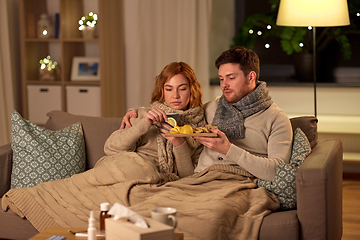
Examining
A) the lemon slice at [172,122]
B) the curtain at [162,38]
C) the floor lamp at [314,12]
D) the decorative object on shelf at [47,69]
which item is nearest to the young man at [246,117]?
the lemon slice at [172,122]

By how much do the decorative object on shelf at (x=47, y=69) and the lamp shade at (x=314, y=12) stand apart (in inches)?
92.2

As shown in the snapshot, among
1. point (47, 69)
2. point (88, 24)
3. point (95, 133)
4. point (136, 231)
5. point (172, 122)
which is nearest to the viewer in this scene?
point (136, 231)

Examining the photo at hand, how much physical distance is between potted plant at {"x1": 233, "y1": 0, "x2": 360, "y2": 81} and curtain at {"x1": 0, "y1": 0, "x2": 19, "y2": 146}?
2257 mm

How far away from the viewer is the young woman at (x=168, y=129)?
2211 millimetres

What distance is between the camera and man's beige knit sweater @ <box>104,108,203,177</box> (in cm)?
220

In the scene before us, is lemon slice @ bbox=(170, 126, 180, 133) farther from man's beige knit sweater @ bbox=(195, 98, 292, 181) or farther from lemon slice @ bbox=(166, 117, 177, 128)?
man's beige knit sweater @ bbox=(195, 98, 292, 181)

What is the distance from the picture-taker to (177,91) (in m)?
2.29

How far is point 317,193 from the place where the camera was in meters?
1.82

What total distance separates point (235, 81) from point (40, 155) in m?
1.10

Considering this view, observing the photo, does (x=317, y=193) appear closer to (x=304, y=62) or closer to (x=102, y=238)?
(x=102, y=238)

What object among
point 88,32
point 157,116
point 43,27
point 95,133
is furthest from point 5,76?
point 157,116

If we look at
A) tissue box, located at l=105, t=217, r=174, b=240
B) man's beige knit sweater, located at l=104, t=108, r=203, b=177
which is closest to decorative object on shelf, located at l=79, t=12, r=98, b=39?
man's beige knit sweater, located at l=104, t=108, r=203, b=177

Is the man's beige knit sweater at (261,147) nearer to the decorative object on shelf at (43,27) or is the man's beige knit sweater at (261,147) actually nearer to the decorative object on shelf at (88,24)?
the decorative object on shelf at (88,24)

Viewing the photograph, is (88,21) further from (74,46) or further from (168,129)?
(168,129)
